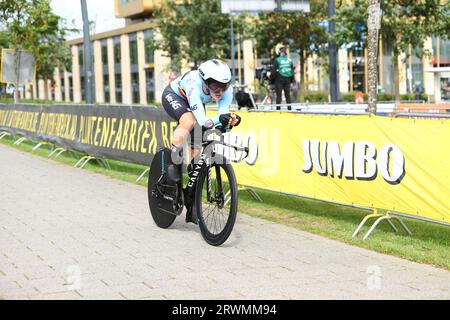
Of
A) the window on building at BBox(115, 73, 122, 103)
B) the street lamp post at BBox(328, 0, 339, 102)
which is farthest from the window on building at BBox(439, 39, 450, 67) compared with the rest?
the street lamp post at BBox(328, 0, 339, 102)

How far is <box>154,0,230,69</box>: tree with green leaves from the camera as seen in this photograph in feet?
152

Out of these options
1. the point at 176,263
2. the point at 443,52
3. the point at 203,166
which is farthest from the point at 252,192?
the point at 443,52

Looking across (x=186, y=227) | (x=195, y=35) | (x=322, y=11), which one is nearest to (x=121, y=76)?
(x=195, y=35)

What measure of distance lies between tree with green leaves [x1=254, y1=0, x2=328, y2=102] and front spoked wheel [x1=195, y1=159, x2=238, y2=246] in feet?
86.9

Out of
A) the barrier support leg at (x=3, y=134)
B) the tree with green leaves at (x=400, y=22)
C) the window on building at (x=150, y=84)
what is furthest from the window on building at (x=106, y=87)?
the barrier support leg at (x=3, y=134)

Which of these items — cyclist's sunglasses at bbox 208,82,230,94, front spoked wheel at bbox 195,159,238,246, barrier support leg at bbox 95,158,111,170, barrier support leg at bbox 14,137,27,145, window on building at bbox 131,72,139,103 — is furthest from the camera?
window on building at bbox 131,72,139,103

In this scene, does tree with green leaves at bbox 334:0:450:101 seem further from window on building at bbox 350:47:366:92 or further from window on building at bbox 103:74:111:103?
window on building at bbox 103:74:111:103

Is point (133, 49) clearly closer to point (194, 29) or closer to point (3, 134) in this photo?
point (194, 29)

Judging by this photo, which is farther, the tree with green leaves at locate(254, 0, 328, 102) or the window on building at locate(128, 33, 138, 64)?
the window on building at locate(128, 33, 138, 64)

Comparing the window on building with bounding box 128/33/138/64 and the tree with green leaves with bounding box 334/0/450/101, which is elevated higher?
the window on building with bounding box 128/33/138/64

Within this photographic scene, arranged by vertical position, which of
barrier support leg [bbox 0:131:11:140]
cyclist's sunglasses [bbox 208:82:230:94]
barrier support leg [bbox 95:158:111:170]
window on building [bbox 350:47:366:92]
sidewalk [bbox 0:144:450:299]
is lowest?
sidewalk [bbox 0:144:450:299]

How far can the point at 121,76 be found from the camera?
9050cm

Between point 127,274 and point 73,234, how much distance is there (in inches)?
76.5

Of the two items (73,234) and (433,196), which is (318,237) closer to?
(433,196)
